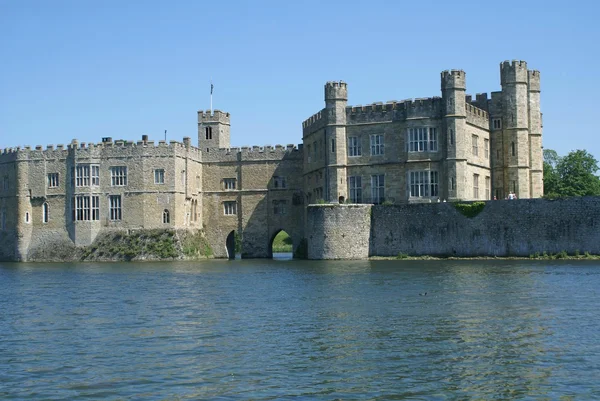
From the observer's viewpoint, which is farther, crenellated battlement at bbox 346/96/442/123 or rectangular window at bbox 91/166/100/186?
rectangular window at bbox 91/166/100/186

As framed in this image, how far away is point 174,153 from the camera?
65.4m

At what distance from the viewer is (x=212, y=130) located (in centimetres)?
7281

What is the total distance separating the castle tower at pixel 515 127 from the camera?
2286 inches

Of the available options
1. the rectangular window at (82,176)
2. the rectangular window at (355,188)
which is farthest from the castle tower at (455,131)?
the rectangular window at (82,176)

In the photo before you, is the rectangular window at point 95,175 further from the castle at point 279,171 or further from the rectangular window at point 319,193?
the rectangular window at point 319,193

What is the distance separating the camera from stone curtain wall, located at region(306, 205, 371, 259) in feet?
178

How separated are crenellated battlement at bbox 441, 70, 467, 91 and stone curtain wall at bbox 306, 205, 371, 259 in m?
9.65

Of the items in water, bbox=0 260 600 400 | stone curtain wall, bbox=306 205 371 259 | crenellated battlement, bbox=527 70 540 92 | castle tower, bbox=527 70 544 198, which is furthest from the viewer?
castle tower, bbox=527 70 544 198

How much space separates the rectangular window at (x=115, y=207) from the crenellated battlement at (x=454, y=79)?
87.3ft

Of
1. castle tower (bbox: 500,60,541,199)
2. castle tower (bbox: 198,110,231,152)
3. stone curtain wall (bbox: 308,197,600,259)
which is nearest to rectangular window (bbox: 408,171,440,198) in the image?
stone curtain wall (bbox: 308,197,600,259)

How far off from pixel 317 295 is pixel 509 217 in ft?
70.4

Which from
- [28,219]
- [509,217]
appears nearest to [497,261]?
[509,217]

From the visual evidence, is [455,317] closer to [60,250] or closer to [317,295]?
[317,295]

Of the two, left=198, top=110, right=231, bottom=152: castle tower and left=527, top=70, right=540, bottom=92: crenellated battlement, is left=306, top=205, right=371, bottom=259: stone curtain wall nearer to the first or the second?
left=527, top=70, right=540, bottom=92: crenellated battlement
